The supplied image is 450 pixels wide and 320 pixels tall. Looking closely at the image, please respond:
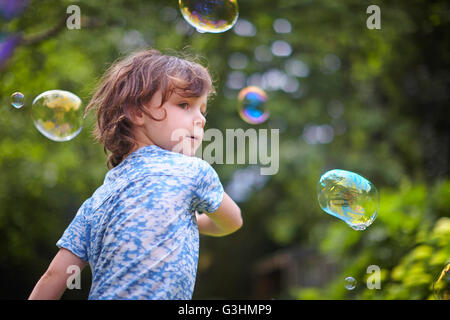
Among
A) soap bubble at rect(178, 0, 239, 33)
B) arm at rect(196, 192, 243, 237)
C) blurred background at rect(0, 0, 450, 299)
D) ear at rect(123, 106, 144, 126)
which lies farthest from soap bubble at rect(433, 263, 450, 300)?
soap bubble at rect(178, 0, 239, 33)

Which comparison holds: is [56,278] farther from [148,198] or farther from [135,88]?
[135,88]

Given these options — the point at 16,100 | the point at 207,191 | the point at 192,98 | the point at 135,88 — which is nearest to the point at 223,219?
the point at 207,191

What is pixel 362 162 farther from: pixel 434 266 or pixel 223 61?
pixel 434 266

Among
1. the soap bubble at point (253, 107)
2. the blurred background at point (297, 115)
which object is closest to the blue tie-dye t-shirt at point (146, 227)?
the blurred background at point (297, 115)

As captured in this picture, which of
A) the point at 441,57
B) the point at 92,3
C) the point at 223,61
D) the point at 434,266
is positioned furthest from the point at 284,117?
the point at 434,266

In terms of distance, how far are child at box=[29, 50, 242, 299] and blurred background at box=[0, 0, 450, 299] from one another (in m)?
1.99

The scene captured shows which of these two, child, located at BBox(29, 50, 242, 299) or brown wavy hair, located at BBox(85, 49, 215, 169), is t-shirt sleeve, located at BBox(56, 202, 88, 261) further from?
brown wavy hair, located at BBox(85, 49, 215, 169)

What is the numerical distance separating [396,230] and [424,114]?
5.97 m

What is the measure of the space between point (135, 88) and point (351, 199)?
54.0 inches

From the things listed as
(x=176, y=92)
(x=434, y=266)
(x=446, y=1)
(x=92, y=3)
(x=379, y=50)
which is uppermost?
(x=379, y=50)

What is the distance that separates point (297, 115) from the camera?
8406 millimetres

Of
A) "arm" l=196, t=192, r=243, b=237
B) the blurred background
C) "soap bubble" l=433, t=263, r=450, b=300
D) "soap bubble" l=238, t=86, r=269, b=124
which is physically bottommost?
"soap bubble" l=433, t=263, r=450, b=300

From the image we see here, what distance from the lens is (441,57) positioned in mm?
7730

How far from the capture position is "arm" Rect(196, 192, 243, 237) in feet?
5.92
